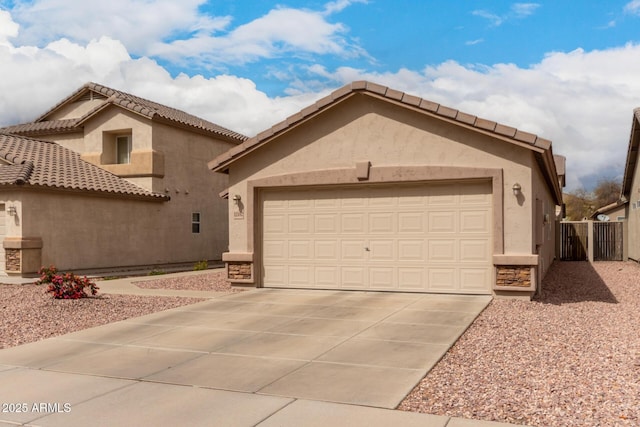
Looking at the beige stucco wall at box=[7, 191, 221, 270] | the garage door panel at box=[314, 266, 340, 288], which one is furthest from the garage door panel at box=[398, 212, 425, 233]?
the beige stucco wall at box=[7, 191, 221, 270]

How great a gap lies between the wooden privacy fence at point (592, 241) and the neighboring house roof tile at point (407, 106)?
555 inches

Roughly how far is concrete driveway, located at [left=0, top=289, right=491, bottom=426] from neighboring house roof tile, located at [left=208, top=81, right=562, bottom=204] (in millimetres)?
3517

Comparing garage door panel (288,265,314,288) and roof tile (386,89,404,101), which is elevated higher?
roof tile (386,89,404,101)

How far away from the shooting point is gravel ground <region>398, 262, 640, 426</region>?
527cm

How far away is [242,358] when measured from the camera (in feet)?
24.2

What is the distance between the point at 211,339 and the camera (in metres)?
8.55

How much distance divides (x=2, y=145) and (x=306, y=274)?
12958mm

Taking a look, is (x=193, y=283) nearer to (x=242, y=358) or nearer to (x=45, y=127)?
(x=242, y=358)

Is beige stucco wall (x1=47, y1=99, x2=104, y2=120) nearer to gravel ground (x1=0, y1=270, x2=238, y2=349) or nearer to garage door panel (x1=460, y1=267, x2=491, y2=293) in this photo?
gravel ground (x1=0, y1=270, x2=238, y2=349)

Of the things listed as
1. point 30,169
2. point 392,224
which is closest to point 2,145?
point 30,169

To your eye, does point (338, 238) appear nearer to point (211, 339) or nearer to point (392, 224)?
point (392, 224)

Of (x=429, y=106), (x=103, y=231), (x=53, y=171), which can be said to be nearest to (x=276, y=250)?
(x=429, y=106)

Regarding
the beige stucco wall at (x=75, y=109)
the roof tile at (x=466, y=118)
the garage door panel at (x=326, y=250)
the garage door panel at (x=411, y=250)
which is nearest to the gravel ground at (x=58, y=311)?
the garage door panel at (x=326, y=250)

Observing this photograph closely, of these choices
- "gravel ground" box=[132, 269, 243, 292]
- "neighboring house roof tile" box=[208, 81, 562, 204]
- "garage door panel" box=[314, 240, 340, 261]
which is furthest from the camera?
"gravel ground" box=[132, 269, 243, 292]
